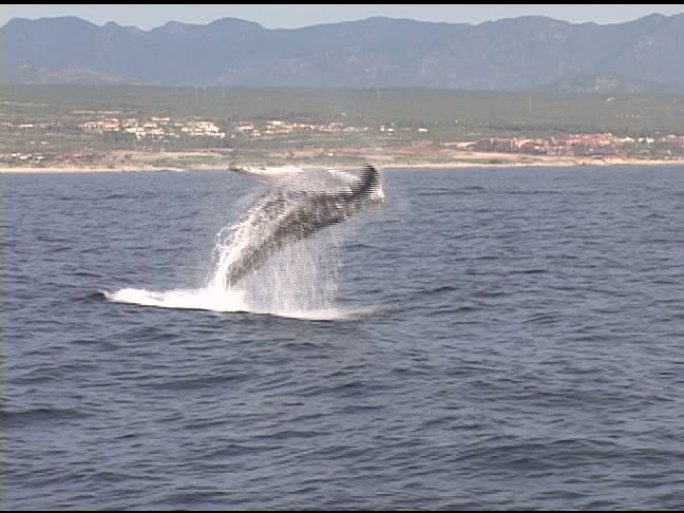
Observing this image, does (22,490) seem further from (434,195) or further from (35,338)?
(434,195)

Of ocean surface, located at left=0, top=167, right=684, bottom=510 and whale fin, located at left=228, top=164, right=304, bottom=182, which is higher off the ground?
whale fin, located at left=228, top=164, right=304, bottom=182

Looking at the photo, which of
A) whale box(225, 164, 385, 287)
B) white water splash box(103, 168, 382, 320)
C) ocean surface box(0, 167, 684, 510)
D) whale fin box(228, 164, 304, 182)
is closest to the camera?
ocean surface box(0, 167, 684, 510)

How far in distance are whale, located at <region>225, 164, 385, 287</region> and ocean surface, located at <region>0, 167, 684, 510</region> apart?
182 cm

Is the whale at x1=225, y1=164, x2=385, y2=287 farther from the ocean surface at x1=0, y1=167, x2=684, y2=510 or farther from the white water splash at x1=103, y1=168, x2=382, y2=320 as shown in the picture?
the ocean surface at x1=0, y1=167, x2=684, y2=510

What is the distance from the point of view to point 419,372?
102ft

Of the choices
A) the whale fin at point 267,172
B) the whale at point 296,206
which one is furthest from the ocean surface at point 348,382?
the whale fin at point 267,172

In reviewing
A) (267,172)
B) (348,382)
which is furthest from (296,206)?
(348,382)

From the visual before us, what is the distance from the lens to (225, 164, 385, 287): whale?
3306cm

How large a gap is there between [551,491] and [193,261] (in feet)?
129

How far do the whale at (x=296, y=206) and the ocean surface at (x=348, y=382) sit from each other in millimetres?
1823

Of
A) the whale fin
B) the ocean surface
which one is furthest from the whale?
the ocean surface

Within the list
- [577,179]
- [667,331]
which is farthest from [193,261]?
[577,179]

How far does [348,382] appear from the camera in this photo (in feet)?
A: 98.7

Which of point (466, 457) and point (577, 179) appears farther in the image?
point (577, 179)
